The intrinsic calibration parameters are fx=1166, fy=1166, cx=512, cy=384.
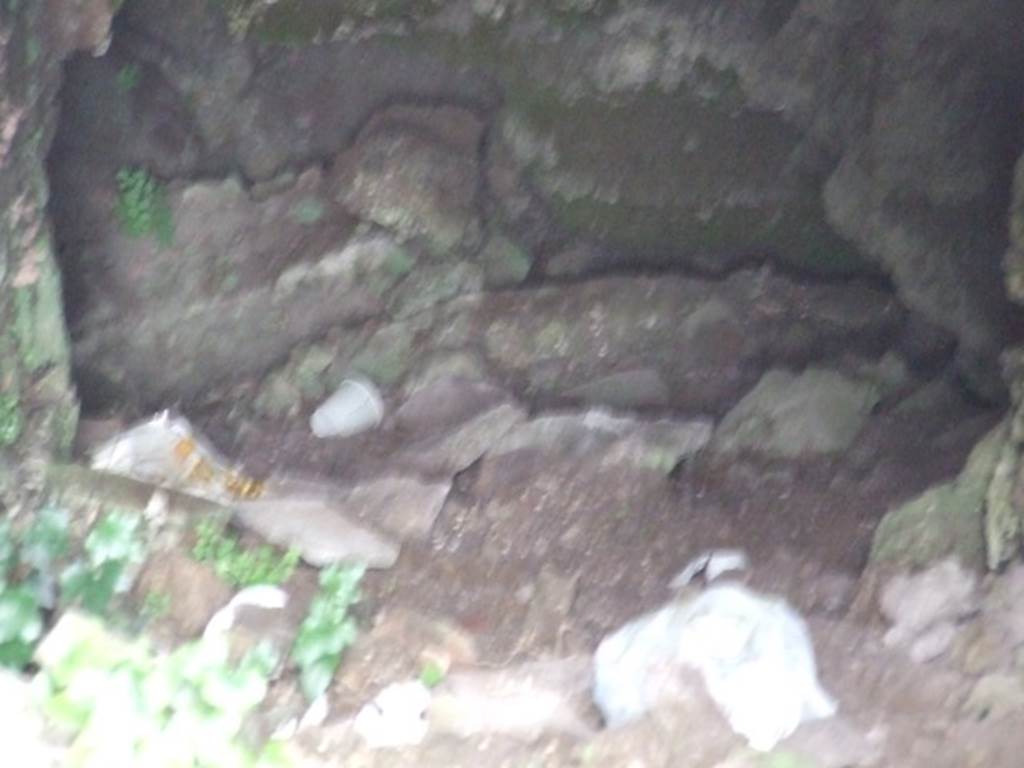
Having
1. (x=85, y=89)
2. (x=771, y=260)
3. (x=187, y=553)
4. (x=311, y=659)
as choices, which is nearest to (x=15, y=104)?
(x=85, y=89)

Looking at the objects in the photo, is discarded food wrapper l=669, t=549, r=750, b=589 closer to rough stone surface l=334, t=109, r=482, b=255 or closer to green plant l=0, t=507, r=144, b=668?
green plant l=0, t=507, r=144, b=668

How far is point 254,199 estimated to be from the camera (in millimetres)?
5824

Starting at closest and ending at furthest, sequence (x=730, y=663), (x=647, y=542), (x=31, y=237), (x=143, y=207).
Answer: (x=730, y=663), (x=31, y=237), (x=647, y=542), (x=143, y=207)

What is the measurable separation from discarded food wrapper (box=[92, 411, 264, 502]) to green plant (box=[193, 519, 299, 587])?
0.45 meters

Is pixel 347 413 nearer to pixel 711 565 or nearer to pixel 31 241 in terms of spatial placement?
pixel 31 241

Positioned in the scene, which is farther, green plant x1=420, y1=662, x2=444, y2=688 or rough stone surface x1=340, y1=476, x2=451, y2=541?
rough stone surface x1=340, y1=476, x2=451, y2=541

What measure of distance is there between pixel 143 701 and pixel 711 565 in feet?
7.69

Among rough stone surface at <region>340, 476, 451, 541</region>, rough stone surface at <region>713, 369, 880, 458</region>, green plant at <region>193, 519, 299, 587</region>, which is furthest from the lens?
rough stone surface at <region>713, 369, 880, 458</region>

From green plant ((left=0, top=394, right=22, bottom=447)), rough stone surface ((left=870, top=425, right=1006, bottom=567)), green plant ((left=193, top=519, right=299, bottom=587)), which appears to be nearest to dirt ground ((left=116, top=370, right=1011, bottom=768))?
rough stone surface ((left=870, top=425, right=1006, bottom=567))

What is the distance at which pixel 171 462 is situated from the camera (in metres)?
5.06

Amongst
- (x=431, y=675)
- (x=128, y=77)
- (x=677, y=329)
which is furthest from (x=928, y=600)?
(x=128, y=77)

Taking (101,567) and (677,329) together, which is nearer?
(101,567)

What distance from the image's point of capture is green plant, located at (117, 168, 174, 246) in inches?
215

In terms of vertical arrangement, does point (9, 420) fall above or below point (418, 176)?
below
